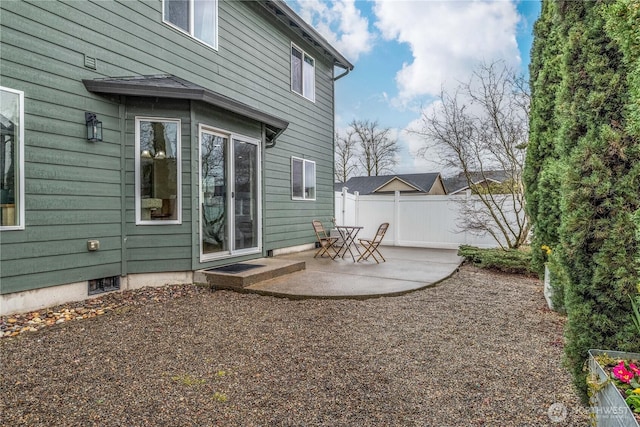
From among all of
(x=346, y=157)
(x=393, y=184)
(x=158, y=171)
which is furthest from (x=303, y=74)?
(x=393, y=184)

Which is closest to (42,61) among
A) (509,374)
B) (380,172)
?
(509,374)

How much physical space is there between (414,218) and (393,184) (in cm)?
1624

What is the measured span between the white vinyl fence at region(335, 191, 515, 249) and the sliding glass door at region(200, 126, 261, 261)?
4896mm

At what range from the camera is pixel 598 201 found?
1925mm

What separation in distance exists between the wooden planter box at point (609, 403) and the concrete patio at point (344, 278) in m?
2.66

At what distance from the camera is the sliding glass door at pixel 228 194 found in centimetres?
526

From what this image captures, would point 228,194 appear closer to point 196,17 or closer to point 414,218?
point 196,17

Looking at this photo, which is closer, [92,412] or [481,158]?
[92,412]

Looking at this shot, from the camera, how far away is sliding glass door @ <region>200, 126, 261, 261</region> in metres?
5.26

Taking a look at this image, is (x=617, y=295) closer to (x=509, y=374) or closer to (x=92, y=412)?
(x=509, y=374)

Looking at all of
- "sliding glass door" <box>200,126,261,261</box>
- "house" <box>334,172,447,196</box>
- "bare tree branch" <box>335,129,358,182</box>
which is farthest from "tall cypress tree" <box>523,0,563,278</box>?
"bare tree branch" <box>335,129,358,182</box>

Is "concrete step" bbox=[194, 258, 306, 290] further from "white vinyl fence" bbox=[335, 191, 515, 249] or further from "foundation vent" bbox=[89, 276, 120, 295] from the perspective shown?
"white vinyl fence" bbox=[335, 191, 515, 249]

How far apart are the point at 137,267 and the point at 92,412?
300 cm

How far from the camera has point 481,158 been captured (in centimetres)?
778
